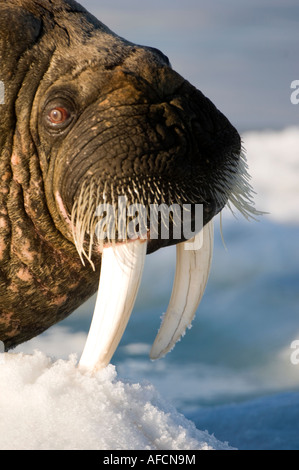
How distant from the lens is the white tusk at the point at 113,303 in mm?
5121

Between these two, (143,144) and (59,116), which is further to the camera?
(59,116)

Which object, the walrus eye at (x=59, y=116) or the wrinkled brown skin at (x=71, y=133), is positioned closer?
the wrinkled brown skin at (x=71, y=133)

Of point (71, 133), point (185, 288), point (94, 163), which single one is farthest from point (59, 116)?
point (185, 288)

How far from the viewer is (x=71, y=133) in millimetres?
5301

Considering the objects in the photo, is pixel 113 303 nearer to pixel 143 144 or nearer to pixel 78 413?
pixel 78 413

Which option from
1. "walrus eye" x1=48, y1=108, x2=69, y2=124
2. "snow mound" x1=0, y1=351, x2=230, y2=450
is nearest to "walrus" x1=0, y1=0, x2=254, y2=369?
"walrus eye" x1=48, y1=108, x2=69, y2=124

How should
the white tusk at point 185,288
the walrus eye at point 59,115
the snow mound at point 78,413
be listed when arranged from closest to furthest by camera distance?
the snow mound at point 78,413 → the walrus eye at point 59,115 → the white tusk at point 185,288

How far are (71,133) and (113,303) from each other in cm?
97

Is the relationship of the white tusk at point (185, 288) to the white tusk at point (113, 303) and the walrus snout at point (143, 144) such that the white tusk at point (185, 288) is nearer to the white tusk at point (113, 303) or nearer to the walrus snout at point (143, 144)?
the walrus snout at point (143, 144)

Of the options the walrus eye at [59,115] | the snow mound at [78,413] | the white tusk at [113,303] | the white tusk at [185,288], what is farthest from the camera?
the white tusk at [185,288]

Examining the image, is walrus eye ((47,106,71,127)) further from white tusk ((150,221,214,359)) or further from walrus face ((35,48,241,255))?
white tusk ((150,221,214,359))

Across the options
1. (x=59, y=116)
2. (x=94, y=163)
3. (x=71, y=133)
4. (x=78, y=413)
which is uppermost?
(x=59, y=116)

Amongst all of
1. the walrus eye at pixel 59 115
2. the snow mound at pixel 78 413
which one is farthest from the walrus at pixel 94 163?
the snow mound at pixel 78 413

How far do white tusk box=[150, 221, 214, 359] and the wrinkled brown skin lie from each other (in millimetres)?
372
